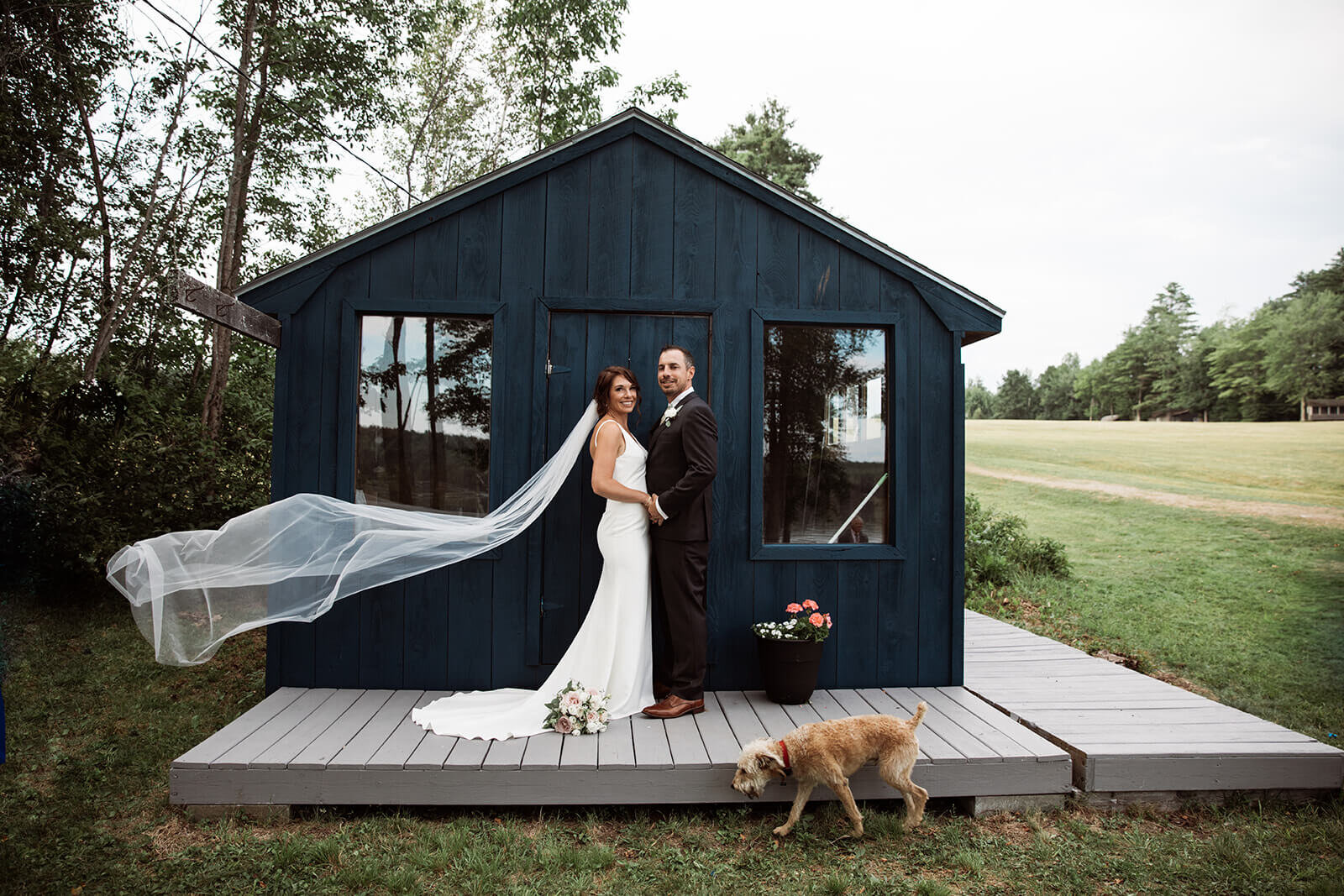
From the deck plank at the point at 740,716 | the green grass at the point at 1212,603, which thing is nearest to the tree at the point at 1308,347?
the green grass at the point at 1212,603

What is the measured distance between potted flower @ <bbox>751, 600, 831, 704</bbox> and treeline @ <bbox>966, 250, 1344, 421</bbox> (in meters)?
19.7

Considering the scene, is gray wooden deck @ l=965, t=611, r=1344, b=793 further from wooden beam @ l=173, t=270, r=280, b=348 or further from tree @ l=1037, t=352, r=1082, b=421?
tree @ l=1037, t=352, r=1082, b=421

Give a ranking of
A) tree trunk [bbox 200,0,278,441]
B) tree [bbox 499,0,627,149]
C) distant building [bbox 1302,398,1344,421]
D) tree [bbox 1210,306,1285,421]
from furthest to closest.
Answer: tree [bbox 1210,306,1285,421]
distant building [bbox 1302,398,1344,421]
tree [bbox 499,0,627,149]
tree trunk [bbox 200,0,278,441]

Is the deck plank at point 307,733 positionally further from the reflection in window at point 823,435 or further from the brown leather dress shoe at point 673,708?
the reflection in window at point 823,435

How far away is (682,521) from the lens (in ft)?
13.4

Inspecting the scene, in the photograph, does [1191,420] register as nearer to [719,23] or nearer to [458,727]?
[719,23]

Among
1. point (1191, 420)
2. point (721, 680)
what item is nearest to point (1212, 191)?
point (1191, 420)

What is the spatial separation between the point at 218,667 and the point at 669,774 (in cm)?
493

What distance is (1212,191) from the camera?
81.3ft

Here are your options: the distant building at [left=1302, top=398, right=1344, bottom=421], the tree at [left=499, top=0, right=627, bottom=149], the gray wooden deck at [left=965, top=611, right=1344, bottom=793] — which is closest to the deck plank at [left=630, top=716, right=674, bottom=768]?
the gray wooden deck at [left=965, top=611, right=1344, bottom=793]

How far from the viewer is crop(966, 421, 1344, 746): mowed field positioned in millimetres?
6734

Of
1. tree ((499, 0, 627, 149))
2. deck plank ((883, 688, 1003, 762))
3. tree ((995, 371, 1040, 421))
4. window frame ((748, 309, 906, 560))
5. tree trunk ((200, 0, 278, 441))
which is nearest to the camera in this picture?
deck plank ((883, 688, 1003, 762))

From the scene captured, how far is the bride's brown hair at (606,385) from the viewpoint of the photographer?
13.7 ft

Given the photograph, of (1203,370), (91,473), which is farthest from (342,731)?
(1203,370)
